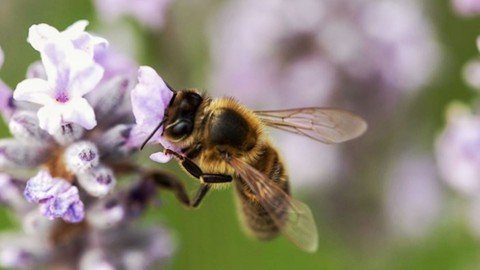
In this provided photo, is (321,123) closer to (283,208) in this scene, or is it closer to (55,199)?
(283,208)

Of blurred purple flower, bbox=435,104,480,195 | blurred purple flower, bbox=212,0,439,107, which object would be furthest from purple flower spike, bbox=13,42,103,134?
blurred purple flower, bbox=212,0,439,107

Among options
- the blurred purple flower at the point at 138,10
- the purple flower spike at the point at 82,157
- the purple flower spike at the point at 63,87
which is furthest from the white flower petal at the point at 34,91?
the blurred purple flower at the point at 138,10

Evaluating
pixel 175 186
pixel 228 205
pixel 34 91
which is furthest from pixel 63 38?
pixel 228 205

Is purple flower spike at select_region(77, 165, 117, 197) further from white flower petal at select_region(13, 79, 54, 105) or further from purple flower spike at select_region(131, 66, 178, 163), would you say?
white flower petal at select_region(13, 79, 54, 105)

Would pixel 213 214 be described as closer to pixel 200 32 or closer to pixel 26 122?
pixel 200 32

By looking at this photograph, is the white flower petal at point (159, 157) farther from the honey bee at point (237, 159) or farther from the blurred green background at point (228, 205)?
the blurred green background at point (228, 205)
